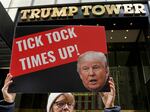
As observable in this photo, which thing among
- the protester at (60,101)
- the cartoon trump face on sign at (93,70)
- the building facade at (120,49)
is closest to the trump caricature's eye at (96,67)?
the cartoon trump face on sign at (93,70)

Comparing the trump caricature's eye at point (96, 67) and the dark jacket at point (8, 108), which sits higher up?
the trump caricature's eye at point (96, 67)

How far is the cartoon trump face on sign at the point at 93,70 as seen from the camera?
136 inches

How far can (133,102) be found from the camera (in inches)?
504

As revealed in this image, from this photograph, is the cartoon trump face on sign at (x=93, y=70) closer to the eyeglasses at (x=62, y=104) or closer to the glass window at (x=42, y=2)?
the eyeglasses at (x=62, y=104)

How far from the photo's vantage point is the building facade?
1241 cm

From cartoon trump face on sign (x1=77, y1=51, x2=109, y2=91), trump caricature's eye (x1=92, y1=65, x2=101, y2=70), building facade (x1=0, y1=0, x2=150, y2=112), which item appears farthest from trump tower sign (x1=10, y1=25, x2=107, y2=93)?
building facade (x1=0, y1=0, x2=150, y2=112)

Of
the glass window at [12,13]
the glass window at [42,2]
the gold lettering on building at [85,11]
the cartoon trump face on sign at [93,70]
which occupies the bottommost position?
the cartoon trump face on sign at [93,70]

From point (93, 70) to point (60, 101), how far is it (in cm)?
71

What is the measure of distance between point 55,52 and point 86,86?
0.67 meters

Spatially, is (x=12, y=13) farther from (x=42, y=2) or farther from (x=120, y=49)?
(x=120, y=49)

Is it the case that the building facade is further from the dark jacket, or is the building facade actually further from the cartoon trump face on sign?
the dark jacket

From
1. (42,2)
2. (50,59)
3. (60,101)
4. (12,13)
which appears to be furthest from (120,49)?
(50,59)

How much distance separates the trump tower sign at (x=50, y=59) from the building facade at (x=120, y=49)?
26.4 ft

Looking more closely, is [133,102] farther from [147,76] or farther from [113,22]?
[113,22]
